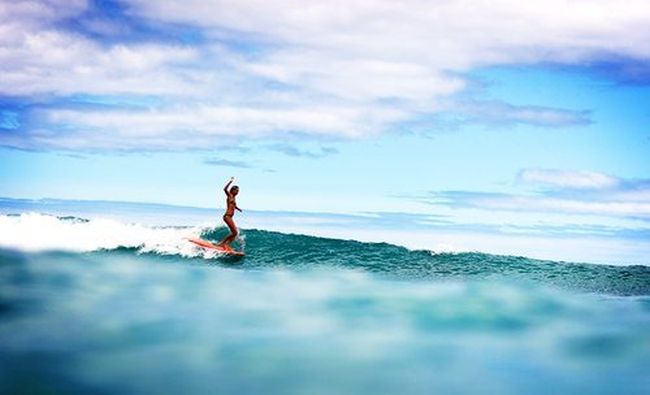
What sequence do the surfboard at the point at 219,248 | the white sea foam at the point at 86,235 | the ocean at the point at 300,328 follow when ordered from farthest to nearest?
the white sea foam at the point at 86,235 → the surfboard at the point at 219,248 → the ocean at the point at 300,328

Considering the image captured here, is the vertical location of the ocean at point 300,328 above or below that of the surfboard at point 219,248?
below

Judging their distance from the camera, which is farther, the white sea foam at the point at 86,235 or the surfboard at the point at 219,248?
the white sea foam at the point at 86,235

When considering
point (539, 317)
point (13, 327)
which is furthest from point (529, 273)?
point (13, 327)

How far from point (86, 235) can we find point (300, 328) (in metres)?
13.9

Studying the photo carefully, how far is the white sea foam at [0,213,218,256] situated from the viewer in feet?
67.4

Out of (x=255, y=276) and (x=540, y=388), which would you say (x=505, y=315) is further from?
(x=255, y=276)

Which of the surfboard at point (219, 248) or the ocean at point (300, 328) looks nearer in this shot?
the ocean at point (300, 328)

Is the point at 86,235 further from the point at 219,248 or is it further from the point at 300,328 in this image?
the point at 300,328

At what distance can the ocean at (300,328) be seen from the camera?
27.3 feet

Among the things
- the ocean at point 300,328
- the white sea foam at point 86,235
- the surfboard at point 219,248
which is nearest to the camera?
the ocean at point 300,328

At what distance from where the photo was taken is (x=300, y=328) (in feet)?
35.4

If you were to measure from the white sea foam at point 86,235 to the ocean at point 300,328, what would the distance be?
81cm

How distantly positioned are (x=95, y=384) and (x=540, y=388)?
5387 mm

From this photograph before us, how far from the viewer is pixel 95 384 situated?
7844 mm
